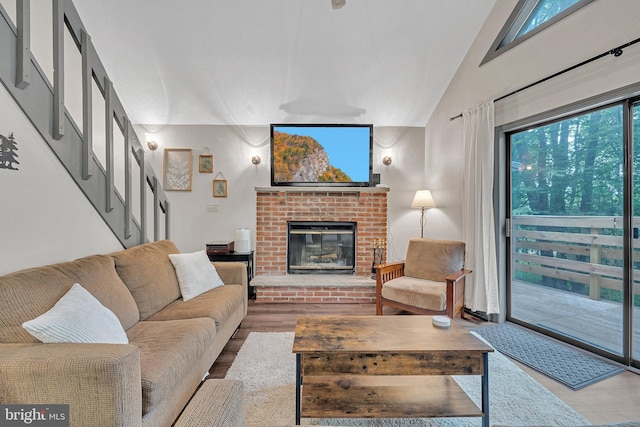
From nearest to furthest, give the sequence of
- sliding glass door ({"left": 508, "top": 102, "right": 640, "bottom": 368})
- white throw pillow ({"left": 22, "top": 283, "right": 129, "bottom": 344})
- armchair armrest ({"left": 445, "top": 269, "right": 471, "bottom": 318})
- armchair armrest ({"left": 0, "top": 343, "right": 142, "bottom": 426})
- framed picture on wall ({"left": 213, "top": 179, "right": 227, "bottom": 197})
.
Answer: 1. armchair armrest ({"left": 0, "top": 343, "right": 142, "bottom": 426})
2. white throw pillow ({"left": 22, "top": 283, "right": 129, "bottom": 344})
3. sliding glass door ({"left": 508, "top": 102, "right": 640, "bottom": 368})
4. armchair armrest ({"left": 445, "top": 269, "right": 471, "bottom": 318})
5. framed picture on wall ({"left": 213, "top": 179, "right": 227, "bottom": 197})

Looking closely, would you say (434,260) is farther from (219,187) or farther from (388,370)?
(219,187)

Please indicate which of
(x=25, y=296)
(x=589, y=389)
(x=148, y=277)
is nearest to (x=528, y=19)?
(x=589, y=389)

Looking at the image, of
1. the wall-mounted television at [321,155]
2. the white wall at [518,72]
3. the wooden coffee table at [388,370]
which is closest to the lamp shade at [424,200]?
the white wall at [518,72]

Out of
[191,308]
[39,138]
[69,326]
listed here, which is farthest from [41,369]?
[39,138]

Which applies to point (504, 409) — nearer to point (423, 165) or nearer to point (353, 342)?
point (353, 342)

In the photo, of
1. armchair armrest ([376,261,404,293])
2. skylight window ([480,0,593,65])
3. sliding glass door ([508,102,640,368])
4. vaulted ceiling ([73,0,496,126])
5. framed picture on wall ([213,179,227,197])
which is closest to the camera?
sliding glass door ([508,102,640,368])

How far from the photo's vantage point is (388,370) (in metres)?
1.52

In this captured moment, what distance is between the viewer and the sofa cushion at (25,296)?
4.21 ft

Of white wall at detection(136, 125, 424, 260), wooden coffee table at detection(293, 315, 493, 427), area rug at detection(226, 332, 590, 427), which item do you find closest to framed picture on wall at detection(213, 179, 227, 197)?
white wall at detection(136, 125, 424, 260)

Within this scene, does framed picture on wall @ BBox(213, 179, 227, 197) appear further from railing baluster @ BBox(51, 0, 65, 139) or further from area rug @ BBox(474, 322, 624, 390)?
area rug @ BBox(474, 322, 624, 390)

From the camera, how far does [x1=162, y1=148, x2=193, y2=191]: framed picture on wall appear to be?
13.6 ft

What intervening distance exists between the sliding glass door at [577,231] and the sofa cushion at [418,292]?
955 millimetres

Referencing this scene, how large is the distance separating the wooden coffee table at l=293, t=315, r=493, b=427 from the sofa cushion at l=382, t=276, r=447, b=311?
1067mm

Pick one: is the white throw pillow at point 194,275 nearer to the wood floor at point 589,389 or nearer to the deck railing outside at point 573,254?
the wood floor at point 589,389
